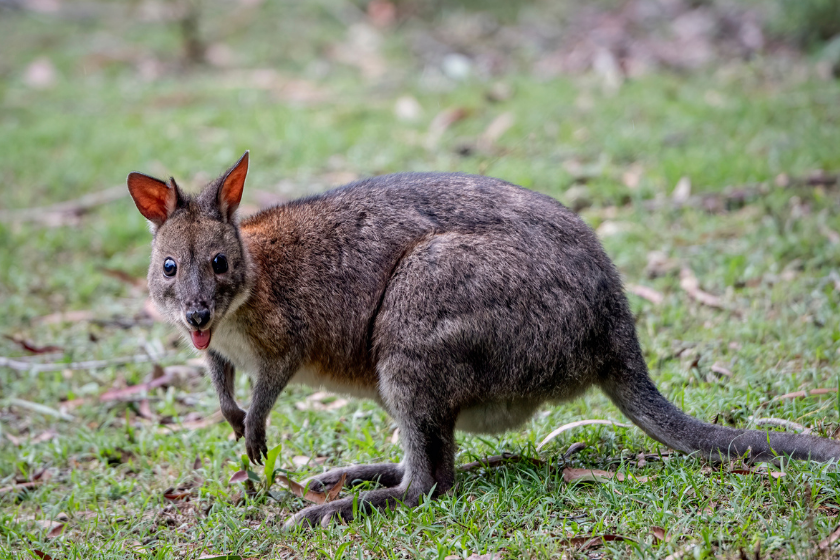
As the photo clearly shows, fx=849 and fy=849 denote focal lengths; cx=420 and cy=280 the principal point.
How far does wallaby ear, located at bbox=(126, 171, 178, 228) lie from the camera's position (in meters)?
3.88

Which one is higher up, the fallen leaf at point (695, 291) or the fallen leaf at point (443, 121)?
the fallen leaf at point (443, 121)

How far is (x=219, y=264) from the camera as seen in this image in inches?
150

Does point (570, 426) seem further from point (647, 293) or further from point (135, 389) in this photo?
point (135, 389)

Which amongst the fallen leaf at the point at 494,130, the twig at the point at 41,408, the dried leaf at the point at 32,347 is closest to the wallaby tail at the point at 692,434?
the twig at the point at 41,408

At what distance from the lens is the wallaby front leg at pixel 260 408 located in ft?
12.7

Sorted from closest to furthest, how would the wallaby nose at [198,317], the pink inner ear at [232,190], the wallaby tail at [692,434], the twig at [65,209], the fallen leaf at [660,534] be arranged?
the fallen leaf at [660,534], the wallaby tail at [692,434], the wallaby nose at [198,317], the pink inner ear at [232,190], the twig at [65,209]

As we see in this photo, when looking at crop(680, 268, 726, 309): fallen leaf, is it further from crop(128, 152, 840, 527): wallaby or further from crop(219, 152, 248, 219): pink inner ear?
crop(219, 152, 248, 219): pink inner ear

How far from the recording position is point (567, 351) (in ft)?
12.0

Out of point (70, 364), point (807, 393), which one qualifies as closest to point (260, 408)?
point (70, 364)

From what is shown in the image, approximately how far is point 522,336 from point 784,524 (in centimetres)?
122

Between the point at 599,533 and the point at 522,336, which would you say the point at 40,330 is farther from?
the point at 599,533

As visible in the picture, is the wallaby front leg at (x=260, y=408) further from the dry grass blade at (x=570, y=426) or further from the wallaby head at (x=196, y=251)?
the dry grass blade at (x=570, y=426)

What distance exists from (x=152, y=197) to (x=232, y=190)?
37cm

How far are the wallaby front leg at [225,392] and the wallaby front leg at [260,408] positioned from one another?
198 mm
